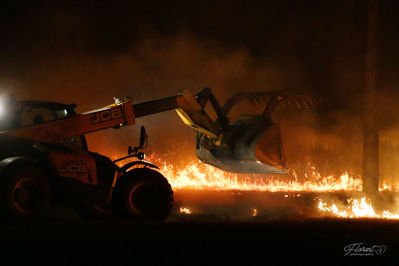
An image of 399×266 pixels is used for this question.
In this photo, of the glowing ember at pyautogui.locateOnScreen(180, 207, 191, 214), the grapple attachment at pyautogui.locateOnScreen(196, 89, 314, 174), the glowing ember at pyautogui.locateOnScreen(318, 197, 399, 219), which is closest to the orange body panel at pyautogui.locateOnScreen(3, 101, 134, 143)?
the grapple attachment at pyautogui.locateOnScreen(196, 89, 314, 174)

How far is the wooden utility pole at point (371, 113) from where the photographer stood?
809 inches

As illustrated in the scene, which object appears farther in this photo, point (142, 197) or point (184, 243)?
point (142, 197)

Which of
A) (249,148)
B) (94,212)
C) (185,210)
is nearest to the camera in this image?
(94,212)

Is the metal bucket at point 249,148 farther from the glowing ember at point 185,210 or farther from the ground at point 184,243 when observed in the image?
the glowing ember at point 185,210

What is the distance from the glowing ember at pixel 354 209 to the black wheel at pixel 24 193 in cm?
1204

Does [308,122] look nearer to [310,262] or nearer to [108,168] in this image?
[108,168]

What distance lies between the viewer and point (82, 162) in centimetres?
1111

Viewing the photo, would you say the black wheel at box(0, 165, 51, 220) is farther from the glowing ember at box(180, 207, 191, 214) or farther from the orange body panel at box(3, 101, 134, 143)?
the glowing ember at box(180, 207, 191, 214)

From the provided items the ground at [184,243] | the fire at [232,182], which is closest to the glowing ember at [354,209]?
the fire at [232,182]

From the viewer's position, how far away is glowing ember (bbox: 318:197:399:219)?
20681 millimetres

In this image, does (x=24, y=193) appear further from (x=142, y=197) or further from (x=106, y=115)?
(x=106, y=115)

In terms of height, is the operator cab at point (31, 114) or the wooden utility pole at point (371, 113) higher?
the wooden utility pole at point (371, 113)
